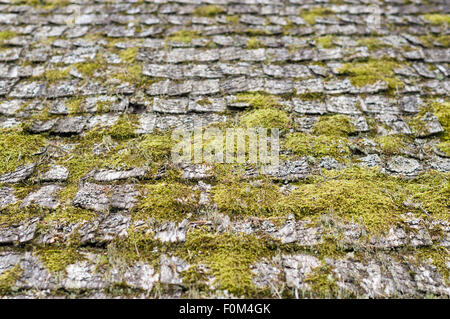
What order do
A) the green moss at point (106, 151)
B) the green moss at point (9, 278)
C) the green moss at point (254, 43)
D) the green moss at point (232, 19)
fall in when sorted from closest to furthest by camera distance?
the green moss at point (9, 278) → the green moss at point (106, 151) → the green moss at point (254, 43) → the green moss at point (232, 19)

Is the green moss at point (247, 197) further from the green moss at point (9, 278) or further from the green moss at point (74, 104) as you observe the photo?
the green moss at point (74, 104)

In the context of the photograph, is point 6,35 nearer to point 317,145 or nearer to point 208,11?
point 208,11

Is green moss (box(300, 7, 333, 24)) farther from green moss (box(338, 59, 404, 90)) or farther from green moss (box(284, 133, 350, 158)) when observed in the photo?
green moss (box(284, 133, 350, 158))

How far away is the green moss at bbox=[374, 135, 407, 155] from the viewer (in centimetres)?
221

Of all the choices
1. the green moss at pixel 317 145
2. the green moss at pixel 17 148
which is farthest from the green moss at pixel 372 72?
the green moss at pixel 17 148

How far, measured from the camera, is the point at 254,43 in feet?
10.2

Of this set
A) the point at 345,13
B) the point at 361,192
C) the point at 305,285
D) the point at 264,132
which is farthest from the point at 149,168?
the point at 345,13

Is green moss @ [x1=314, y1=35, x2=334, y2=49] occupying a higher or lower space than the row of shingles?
higher

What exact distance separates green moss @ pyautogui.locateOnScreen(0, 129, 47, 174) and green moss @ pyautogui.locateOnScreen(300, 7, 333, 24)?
9.41 ft

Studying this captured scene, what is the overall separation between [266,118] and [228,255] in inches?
45.5

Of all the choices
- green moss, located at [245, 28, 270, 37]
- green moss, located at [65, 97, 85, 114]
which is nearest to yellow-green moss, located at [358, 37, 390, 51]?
green moss, located at [245, 28, 270, 37]

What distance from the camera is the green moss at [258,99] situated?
251cm

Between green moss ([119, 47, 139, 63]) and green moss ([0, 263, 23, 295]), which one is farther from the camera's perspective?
green moss ([119, 47, 139, 63])

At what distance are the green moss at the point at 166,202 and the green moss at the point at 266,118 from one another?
2.49 ft
